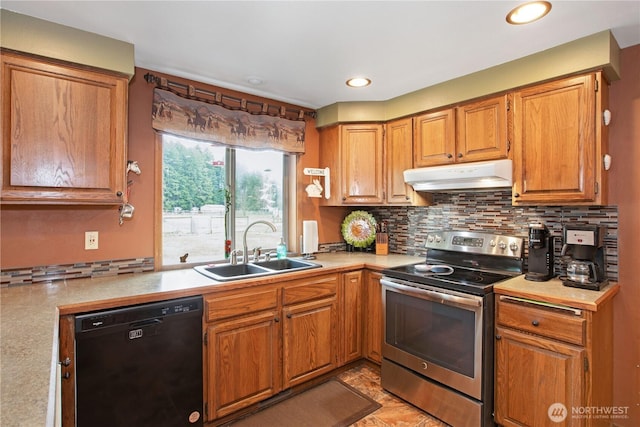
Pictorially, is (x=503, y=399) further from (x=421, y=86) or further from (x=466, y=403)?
(x=421, y=86)

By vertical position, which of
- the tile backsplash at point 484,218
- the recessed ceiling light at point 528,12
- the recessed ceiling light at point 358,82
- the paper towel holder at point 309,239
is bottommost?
the paper towel holder at point 309,239

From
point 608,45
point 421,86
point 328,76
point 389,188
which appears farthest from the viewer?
point 389,188

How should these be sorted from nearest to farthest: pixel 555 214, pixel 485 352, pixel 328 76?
pixel 485 352, pixel 555 214, pixel 328 76

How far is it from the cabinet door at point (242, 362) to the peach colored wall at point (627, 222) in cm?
216

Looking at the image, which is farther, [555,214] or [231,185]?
[231,185]

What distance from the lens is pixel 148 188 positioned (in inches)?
91.1

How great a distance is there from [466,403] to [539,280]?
2.87 ft

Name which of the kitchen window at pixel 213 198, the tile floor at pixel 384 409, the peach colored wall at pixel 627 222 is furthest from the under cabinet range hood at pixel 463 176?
the tile floor at pixel 384 409

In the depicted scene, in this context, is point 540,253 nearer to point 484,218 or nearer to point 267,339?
point 484,218

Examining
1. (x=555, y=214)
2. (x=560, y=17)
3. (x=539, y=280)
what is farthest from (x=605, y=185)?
(x=560, y=17)

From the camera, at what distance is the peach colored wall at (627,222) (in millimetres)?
1963

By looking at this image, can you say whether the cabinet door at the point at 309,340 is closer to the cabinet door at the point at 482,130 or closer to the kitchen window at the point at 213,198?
the kitchen window at the point at 213,198

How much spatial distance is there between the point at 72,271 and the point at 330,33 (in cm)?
210

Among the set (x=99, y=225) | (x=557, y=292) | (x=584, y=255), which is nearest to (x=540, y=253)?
(x=584, y=255)
